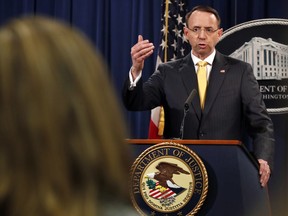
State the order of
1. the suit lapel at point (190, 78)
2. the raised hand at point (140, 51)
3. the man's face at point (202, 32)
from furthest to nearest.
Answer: the man's face at point (202, 32) → the suit lapel at point (190, 78) → the raised hand at point (140, 51)

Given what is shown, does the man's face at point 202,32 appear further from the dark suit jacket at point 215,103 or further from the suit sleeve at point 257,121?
the suit sleeve at point 257,121

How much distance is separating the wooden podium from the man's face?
113cm

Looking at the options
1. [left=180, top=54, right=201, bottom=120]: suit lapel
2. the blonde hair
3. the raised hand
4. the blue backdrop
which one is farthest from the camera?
the blue backdrop

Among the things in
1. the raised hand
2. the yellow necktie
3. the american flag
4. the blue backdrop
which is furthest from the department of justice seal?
the blue backdrop

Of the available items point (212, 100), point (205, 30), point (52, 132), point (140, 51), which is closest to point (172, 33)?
point (205, 30)

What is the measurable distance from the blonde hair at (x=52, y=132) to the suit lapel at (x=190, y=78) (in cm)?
292

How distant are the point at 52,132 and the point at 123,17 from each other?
225 inches

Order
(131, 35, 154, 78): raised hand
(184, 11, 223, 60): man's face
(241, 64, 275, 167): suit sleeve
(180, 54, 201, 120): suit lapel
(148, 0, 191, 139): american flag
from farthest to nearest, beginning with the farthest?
(148, 0, 191, 139): american flag → (184, 11, 223, 60): man's face → (180, 54, 201, 120): suit lapel → (241, 64, 275, 167): suit sleeve → (131, 35, 154, 78): raised hand

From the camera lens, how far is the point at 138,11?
633cm

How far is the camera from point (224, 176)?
2980mm

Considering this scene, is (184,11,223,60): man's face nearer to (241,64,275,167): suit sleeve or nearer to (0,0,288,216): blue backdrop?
(241,64,275,167): suit sleeve

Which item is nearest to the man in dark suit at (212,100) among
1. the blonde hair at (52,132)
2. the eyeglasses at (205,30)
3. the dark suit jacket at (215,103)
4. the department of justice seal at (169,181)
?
the dark suit jacket at (215,103)

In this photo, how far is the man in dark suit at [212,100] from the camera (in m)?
3.63

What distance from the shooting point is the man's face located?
400 cm
